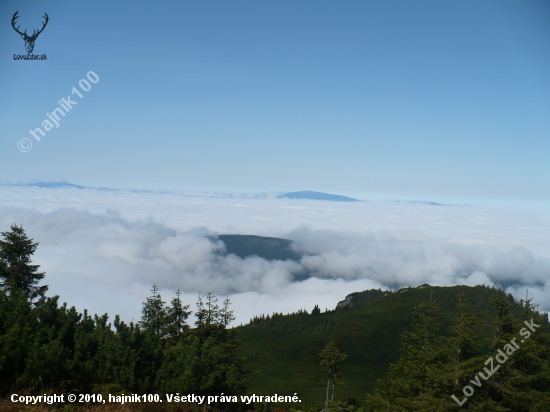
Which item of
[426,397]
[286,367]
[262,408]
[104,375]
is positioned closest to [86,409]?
[104,375]

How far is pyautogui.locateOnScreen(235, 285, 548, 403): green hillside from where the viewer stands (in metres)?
110

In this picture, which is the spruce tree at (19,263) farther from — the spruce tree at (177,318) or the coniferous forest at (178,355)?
the spruce tree at (177,318)

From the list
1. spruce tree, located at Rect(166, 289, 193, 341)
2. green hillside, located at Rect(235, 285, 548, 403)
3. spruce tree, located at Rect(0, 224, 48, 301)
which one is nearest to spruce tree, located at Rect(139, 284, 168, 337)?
spruce tree, located at Rect(166, 289, 193, 341)

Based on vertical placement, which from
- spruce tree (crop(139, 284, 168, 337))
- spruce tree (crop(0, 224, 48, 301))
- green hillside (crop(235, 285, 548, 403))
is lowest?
green hillside (crop(235, 285, 548, 403))

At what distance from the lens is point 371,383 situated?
369 ft

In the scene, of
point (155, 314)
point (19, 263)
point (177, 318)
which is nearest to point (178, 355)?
point (177, 318)

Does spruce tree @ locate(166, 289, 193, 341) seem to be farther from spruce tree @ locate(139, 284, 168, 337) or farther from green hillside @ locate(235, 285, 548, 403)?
green hillside @ locate(235, 285, 548, 403)

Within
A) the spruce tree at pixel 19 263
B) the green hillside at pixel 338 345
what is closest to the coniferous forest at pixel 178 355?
the spruce tree at pixel 19 263

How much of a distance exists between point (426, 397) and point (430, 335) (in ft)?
33.3

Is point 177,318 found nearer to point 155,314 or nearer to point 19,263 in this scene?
point 155,314

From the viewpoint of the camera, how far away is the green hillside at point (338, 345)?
10981 cm

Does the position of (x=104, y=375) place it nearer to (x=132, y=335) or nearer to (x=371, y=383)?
(x=132, y=335)

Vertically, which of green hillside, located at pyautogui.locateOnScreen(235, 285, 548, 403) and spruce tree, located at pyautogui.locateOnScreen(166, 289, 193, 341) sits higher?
spruce tree, located at pyautogui.locateOnScreen(166, 289, 193, 341)

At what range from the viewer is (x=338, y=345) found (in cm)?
15438
